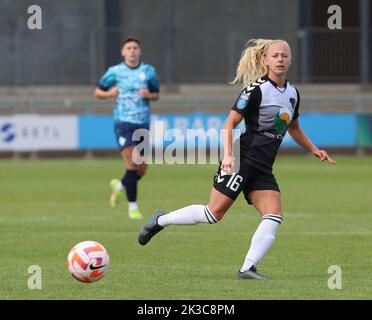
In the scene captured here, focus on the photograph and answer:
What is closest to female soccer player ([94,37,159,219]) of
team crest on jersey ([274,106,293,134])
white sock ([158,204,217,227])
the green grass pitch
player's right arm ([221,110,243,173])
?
the green grass pitch

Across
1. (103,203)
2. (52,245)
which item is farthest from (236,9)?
(52,245)

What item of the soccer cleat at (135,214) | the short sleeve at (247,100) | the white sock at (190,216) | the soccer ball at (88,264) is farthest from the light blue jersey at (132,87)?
A: the soccer ball at (88,264)

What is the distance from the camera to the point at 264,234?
1043cm

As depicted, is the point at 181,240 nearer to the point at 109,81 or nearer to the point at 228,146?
the point at 228,146

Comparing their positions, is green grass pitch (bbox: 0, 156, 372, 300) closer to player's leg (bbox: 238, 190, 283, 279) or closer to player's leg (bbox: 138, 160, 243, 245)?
player's leg (bbox: 238, 190, 283, 279)

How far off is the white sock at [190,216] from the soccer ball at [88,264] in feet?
3.42

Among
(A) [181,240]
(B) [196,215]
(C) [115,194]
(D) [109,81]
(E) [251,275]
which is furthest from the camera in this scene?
(C) [115,194]

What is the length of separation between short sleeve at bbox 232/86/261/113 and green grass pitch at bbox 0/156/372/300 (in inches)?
58.6

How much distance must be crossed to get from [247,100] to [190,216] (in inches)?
46.6

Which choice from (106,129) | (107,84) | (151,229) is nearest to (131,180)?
(107,84)

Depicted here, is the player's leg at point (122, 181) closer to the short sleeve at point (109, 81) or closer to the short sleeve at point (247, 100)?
the short sleeve at point (109, 81)

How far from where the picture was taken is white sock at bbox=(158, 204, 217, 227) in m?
10.7

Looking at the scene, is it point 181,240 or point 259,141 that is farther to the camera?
point 181,240

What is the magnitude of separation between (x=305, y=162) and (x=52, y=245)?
16545 mm
